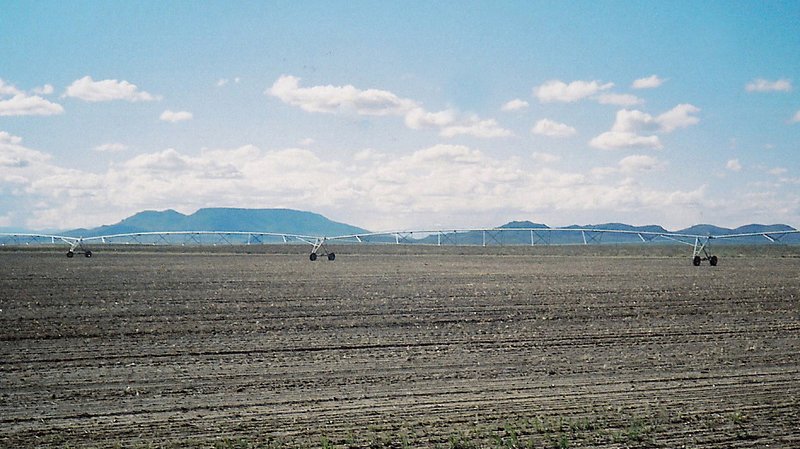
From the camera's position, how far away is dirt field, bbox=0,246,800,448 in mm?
10345

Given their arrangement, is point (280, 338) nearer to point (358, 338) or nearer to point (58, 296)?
point (358, 338)

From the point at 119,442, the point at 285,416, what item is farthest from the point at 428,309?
the point at 119,442

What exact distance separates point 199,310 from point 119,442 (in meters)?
14.0

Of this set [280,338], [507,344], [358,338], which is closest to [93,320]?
[280,338]

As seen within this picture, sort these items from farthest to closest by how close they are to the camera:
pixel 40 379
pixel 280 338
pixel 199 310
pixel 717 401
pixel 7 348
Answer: pixel 199 310, pixel 280 338, pixel 7 348, pixel 40 379, pixel 717 401

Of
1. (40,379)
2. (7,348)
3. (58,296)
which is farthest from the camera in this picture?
(58,296)

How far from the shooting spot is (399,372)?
1399cm

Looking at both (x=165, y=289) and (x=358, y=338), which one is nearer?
(x=358, y=338)

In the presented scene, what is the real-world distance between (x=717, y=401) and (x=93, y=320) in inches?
605

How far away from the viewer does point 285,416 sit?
11.1 metres

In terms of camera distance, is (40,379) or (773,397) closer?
(773,397)

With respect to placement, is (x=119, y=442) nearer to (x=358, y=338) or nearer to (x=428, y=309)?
(x=358, y=338)

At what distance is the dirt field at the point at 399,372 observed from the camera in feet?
33.9

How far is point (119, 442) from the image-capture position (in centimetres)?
992
